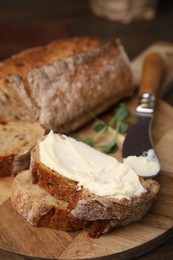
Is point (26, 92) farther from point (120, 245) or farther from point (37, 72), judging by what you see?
point (120, 245)

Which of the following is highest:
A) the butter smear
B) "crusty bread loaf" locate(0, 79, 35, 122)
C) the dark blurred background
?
"crusty bread loaf" locate(0, 79, 35, 122)

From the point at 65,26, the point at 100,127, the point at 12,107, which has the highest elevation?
the point at 12,107

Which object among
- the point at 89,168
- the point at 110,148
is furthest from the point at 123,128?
the point at 89,168

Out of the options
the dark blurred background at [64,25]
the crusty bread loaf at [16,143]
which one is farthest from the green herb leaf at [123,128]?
the dark blurred background at [64,25]

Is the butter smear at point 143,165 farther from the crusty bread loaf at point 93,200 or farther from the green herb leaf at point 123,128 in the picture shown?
the green herb leaf at point 123,128

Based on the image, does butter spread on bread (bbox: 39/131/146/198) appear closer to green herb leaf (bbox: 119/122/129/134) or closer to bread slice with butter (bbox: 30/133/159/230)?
bread slice with butter (bbox: 30/133/159/230)

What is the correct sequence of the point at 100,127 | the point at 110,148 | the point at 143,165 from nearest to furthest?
1. the point at 143,165
2. the point at 110,148
3. the point at 100,127

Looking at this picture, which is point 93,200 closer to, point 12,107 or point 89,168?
point 89,168

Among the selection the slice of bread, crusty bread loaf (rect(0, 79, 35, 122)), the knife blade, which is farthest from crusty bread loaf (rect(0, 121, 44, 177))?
the knife blade
